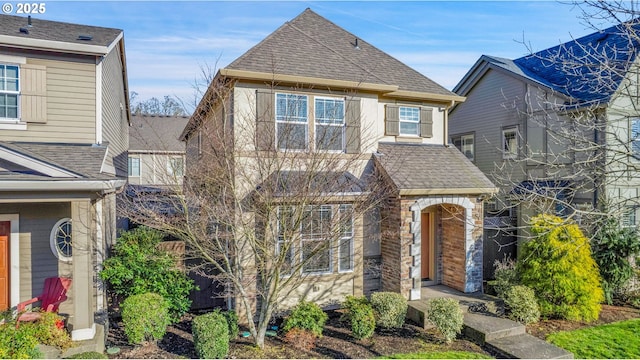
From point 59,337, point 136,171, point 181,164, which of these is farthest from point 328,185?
point 136,171

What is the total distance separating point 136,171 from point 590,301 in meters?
25.8

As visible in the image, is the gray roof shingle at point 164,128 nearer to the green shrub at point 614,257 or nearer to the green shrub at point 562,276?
the green shrub at point 562,276

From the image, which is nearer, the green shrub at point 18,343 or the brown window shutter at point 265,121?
the green shrub at point 18,343

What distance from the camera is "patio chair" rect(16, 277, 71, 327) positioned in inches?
304

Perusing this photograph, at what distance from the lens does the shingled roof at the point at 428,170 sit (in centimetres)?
1072

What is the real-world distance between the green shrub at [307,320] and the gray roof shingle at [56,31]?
824 cm

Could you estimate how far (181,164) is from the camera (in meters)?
9.29

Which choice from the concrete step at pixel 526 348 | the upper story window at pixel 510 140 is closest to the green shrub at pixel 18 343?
the concrete step at pixel 526 348

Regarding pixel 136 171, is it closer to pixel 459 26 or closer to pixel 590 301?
pixel 459 26

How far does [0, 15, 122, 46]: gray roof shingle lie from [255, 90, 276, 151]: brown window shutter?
166 inches

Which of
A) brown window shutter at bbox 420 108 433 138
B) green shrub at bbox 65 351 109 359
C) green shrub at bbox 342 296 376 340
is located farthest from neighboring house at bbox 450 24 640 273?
green shrub at bbox 65 351 109 359

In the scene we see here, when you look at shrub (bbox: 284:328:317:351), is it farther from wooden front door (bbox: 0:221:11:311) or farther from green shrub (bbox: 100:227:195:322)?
wooden front door (bbox: 0:221:11:311)

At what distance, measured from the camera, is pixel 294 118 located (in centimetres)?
999

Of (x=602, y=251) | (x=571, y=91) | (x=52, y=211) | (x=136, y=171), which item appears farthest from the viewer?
(x=136, y=171)
